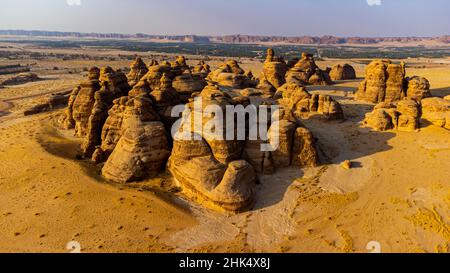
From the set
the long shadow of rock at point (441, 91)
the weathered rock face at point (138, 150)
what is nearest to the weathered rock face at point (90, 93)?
the weathered rock face at point (138, 150)

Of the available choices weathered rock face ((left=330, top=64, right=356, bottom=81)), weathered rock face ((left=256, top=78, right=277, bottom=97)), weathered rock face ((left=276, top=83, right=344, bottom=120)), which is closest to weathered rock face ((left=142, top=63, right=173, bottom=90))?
weathered rock face ((left=276, top=83, right=344, bottom=120))

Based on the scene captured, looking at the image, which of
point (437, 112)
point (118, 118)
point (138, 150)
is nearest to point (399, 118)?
point (437, 112)

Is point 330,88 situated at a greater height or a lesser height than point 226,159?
greater

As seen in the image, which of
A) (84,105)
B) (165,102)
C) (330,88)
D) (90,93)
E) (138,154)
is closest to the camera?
(138,154)

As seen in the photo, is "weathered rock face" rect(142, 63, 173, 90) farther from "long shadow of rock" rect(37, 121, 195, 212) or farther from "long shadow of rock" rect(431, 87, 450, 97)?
"long shadow of rock" rect(431, 87, 450, 97)

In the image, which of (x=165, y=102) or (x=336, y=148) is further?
(x=336, y=148)

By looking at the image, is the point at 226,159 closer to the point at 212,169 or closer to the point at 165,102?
the point at 212,169

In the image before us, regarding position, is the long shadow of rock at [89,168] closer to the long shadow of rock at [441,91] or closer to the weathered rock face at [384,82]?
the weathered rock face at [384,82]

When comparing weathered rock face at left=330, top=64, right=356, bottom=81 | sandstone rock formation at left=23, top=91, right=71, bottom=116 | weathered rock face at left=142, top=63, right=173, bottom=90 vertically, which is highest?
weathered rock face at left=142, top=63, right=173, bottom=90
